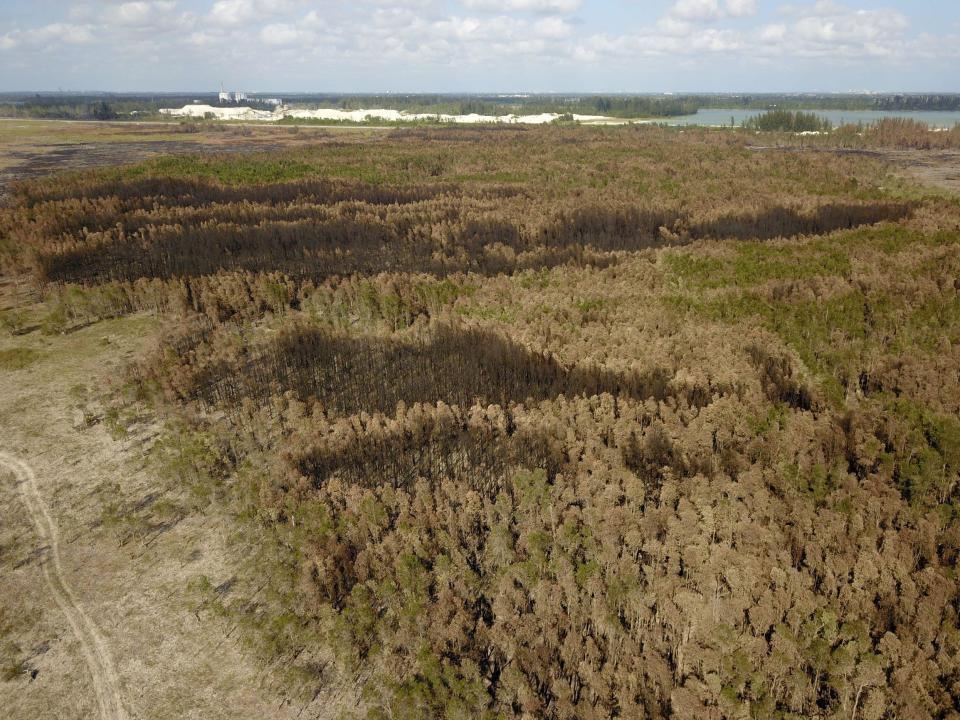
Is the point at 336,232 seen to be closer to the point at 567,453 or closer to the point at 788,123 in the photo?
the point at 567,453

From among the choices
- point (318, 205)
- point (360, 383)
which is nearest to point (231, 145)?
point (318, 205)

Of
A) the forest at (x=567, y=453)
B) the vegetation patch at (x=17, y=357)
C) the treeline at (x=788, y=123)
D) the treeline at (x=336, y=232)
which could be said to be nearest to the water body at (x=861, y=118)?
the treeline at (x=788, y=123)

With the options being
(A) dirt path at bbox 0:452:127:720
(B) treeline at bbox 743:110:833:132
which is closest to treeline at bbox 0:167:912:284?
(A) dirt path at bbox 0:452:127:720

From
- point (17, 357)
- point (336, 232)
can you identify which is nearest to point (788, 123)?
point (336, 232)

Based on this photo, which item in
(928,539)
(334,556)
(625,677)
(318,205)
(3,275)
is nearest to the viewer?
(625,677)

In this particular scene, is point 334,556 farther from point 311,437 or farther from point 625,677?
point 625,677

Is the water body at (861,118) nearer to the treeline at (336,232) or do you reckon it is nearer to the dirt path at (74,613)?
the treeline at (336,232)
